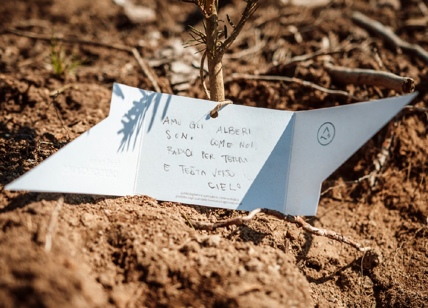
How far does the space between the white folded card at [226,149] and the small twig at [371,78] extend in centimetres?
33

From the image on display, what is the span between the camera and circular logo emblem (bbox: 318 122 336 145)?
1294 millimetres

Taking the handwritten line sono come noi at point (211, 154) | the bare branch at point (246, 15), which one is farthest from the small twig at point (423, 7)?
the handwritten line sono come noi at point (211, 154)

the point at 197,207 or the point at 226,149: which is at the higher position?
the point at 226,149

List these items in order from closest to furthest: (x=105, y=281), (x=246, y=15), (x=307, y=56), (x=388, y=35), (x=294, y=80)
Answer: (x=105, y=281), (x=246, y=15), (x=294, y=80), (x=307, y=56), (x=388, y=35)

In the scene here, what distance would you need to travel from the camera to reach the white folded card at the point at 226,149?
1.25 metres

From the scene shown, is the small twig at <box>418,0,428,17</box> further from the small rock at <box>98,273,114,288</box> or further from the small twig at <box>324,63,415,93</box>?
the small rock at <box>98,273,114,288</box>

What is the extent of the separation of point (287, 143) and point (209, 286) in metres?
0.72

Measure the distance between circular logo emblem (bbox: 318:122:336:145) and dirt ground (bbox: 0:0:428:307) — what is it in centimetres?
31

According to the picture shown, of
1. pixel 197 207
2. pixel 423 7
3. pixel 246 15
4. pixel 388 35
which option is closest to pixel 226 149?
pixel 197 207

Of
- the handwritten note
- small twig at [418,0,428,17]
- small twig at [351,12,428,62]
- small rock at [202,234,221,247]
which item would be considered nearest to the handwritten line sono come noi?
the handwritten note

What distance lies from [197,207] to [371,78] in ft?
3.93

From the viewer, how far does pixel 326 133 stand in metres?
1.30

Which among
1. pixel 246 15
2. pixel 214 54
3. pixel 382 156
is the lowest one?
pixel 382 156

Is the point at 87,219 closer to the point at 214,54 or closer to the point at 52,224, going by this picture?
the point at 52,224
